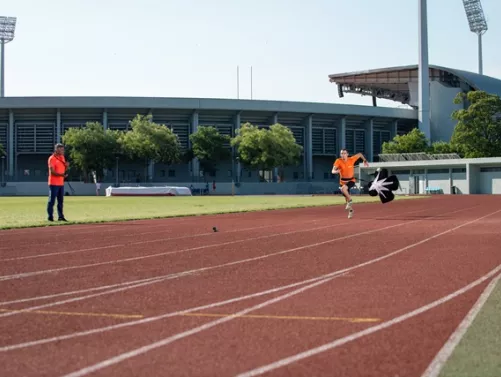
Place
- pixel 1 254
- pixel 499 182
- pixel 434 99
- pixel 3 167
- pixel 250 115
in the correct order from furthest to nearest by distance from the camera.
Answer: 1. pixel 434 99
2. pixel 250 115
3. pixel 3 167
4. pixel 499 182
5. pixel 1 254

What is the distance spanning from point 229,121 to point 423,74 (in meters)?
27.4

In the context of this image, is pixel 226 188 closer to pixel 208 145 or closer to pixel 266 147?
pixel 208 145

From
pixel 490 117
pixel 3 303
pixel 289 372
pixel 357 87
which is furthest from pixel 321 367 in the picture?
pixel 357 87

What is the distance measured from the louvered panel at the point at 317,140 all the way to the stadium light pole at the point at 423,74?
14409 millimetres

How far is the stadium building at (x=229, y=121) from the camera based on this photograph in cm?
8412

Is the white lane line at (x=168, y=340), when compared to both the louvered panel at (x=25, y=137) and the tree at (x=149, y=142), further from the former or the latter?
the louvered panel at (x=25, y=137)

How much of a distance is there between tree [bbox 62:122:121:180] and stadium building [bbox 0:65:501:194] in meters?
4.70

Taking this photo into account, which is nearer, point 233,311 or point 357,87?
point 233,311

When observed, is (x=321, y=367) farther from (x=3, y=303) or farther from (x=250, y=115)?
(x=250, y=115)

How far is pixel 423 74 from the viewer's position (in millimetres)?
87625

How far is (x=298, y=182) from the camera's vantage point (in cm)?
8675

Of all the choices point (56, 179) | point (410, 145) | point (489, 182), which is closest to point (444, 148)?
point (410, 145)

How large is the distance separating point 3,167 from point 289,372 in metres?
87.7

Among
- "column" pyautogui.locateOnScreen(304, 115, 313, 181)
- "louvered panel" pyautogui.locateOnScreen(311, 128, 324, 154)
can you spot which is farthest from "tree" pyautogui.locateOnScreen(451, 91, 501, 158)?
"louvered panel" pyautogui.locateOnScreen(311, 128, 324, 154)
